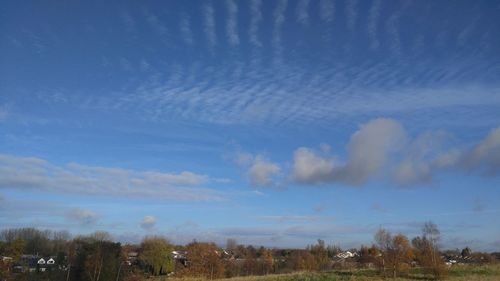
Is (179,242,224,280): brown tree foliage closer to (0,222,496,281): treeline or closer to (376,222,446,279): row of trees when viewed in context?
(0,222,496,281): treeline

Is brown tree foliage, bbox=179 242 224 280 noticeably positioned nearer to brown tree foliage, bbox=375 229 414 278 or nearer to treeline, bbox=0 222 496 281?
treeline, bbox=0 222 496 281

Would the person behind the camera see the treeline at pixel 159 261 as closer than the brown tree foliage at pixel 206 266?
Yes

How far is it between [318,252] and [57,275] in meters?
61.8

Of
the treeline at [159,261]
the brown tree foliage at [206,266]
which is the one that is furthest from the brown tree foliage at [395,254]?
the brown tree foliage at [206,266]

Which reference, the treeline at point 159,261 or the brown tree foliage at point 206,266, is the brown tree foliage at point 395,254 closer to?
the treeline at point 159,261

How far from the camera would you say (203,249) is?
93.9 m

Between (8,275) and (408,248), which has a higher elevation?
(408,248)

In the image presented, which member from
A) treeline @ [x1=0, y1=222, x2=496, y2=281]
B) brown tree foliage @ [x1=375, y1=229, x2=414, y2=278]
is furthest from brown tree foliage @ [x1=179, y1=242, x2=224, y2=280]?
brown tree foliage @ [x1=375, y1=229, x2=414, y2=278]

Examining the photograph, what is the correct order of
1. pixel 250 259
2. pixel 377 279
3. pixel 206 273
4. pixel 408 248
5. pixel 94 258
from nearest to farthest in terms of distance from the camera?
1. pixel 377 279
2. pixel 408 248
3. pixel 94 258
4. pixel 206 273
5. pixel 250 259

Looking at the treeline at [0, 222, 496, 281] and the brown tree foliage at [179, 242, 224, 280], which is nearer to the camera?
the treeline at [0, 222, 496, 281]

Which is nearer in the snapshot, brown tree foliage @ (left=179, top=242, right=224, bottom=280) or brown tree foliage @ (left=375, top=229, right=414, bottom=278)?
brown tree foliage @ (left=375, top=229, right=414, bottom=278)

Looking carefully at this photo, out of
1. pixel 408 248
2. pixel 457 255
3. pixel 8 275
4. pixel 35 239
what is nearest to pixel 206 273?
pixel 8 275

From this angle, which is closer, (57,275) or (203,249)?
(57,275)

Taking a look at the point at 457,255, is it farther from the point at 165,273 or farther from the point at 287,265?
the point at 165,273
